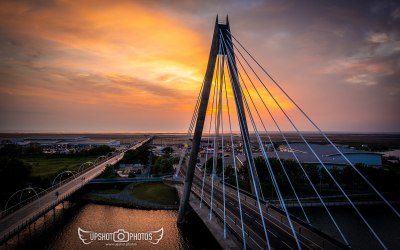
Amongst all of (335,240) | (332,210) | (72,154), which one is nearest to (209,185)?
(332,210)

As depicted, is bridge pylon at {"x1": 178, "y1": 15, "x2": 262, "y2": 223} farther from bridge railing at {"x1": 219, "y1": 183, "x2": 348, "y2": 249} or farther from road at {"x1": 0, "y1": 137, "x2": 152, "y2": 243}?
road at {"x1": 0, "y1": 137, "x2": 152, "y2": 243}

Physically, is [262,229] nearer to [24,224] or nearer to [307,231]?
[307,231]

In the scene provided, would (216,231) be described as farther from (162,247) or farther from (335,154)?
(335,154)

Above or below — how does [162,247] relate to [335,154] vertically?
below

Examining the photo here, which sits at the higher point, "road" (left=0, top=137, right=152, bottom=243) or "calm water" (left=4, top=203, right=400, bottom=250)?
"road" (left=0, top=137, right=152, bottom=243)

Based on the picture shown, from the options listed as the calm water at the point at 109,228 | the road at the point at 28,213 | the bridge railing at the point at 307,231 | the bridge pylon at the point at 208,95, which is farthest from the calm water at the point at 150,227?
the bridge railing at the point at 307,231

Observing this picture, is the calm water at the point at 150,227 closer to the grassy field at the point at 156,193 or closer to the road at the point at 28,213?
the road at the point at 28,213

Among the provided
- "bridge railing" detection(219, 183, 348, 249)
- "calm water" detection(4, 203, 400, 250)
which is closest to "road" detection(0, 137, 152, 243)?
"calm water" detection(4, 203, 400, 250)
